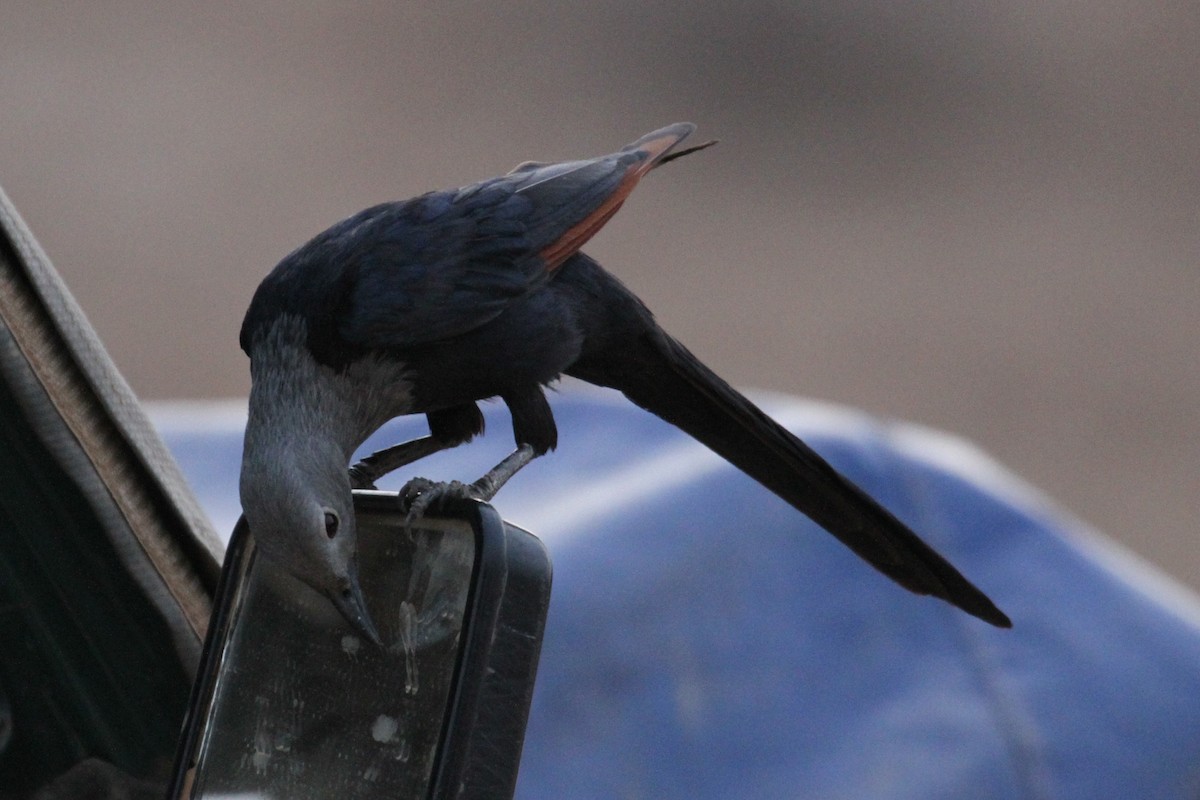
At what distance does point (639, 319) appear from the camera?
117 inches

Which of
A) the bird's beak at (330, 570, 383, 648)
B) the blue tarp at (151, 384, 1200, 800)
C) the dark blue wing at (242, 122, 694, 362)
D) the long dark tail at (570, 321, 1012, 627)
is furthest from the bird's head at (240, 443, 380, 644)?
the blue tarp at (151, 384, 1200, 800)

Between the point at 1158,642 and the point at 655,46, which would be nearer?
the point at 1158,642

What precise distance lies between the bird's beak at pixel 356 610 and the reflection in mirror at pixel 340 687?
0.02 metres

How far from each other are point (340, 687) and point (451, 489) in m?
0.38

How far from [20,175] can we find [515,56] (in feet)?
22.5

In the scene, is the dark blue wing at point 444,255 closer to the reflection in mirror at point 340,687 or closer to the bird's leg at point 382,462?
the bird's leg at point 382,462

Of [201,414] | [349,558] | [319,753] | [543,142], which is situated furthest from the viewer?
[543,142]

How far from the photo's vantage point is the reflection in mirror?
70.7 inches

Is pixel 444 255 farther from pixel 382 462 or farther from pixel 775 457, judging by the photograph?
pixel 775 457

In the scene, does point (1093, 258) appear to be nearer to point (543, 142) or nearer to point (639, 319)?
point (543, 142)

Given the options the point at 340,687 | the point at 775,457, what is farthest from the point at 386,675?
the point at 775,457

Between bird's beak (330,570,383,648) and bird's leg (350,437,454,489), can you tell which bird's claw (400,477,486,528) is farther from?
bird's leg (350,437,454,489)

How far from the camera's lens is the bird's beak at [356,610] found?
75.9 inches

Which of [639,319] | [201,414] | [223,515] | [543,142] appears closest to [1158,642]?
[639,319]
